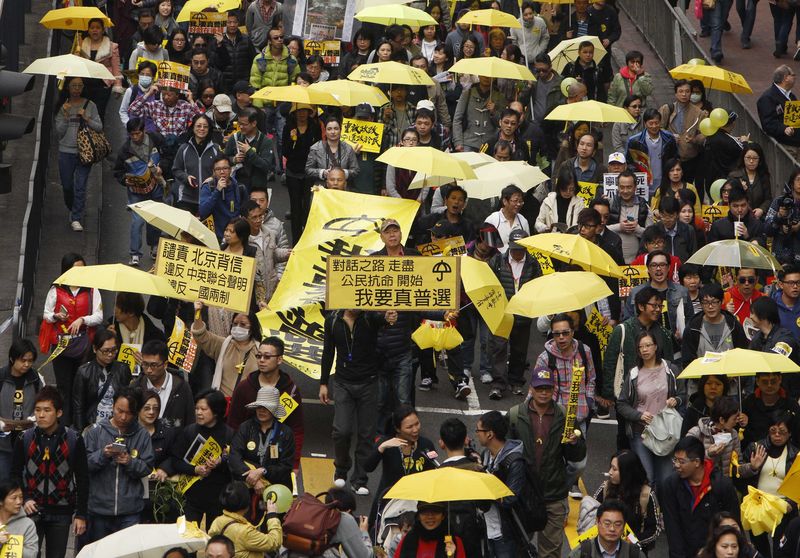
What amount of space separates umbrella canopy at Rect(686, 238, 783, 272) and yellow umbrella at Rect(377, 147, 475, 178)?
2503 millimetres

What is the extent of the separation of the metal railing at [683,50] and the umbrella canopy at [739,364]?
8460 millimetres

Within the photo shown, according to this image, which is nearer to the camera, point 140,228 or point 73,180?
point 140,228

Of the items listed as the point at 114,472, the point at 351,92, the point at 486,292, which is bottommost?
the point at 114,472

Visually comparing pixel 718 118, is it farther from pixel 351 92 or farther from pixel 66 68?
pixel 66 68

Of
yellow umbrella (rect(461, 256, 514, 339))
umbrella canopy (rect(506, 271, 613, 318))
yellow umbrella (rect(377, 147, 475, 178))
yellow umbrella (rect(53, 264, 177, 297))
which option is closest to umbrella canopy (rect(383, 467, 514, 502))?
umbrella canopy (rect(506, 271, 613, 318))

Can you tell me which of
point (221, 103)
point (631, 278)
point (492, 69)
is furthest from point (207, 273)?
point (492, 69)

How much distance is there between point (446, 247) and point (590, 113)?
3.28 metres

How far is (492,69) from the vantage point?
71.4 ft

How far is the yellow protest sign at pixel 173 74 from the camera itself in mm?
21203

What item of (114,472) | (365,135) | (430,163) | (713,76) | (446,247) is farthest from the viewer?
(713,76)

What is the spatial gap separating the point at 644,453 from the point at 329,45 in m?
11.4

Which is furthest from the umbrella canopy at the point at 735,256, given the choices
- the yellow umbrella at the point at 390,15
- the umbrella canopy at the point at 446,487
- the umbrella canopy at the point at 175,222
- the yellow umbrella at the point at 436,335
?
the yellow umbrella at the point at 390,15

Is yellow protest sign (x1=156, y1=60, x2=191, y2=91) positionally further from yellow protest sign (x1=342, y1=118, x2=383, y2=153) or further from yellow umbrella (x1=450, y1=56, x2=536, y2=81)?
yellow umbrella (x1=450, y1=56, x2=536, y2=81)

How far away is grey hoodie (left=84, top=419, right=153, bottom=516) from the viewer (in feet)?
43.4
